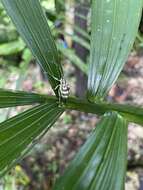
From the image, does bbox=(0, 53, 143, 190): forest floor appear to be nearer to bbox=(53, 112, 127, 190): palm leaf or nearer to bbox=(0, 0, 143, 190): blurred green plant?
bbox=(0, 0, 143, 190): blurred green plant

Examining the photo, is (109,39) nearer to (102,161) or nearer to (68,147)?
(102,161)

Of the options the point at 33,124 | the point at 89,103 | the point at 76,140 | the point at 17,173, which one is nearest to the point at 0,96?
the point at 33,124

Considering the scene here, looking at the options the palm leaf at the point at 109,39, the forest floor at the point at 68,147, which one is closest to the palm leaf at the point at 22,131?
the palm leaf at the point at 109,39

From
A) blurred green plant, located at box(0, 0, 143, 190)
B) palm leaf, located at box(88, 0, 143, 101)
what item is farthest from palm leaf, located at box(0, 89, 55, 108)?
palm leaf, located at box(88, 0, 143, 101)

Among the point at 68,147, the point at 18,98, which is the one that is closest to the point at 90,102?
the point at 18,98

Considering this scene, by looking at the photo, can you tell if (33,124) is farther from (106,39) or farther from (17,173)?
(17,173)

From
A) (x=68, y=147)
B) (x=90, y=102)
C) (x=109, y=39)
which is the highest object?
(x=109, y=39)
